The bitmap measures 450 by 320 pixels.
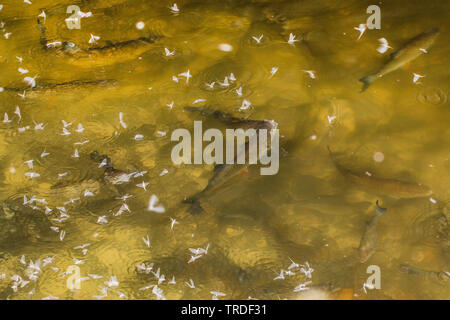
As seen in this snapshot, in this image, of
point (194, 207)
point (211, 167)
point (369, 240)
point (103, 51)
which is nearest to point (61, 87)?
point (103, 51)

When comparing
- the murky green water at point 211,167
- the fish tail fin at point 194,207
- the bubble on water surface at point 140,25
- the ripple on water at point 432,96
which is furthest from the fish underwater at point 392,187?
the bubble on water surface at point 140,25

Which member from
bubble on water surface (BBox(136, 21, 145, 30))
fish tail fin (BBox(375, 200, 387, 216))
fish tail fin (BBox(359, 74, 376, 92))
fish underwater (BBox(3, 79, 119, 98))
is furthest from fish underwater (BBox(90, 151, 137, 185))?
fish tail fin (BBox(359, 74, 376, 92))

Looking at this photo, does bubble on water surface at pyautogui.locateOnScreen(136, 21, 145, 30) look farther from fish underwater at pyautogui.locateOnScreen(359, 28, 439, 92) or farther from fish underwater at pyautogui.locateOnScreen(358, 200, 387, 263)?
fish underwater at pyautogui.locateOnScreen(358, 200, 387, 263)

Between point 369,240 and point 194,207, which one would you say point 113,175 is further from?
point 369,240

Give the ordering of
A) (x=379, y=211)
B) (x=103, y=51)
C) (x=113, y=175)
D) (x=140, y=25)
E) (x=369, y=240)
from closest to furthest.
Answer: (x=369, y=240) → (x=379, y=211) → (x=113, y=175) → (x=103, y=51) → (x=140, y=25)

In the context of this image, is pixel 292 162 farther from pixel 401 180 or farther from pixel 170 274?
pixel 170 274

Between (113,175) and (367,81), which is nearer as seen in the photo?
(113,175)
